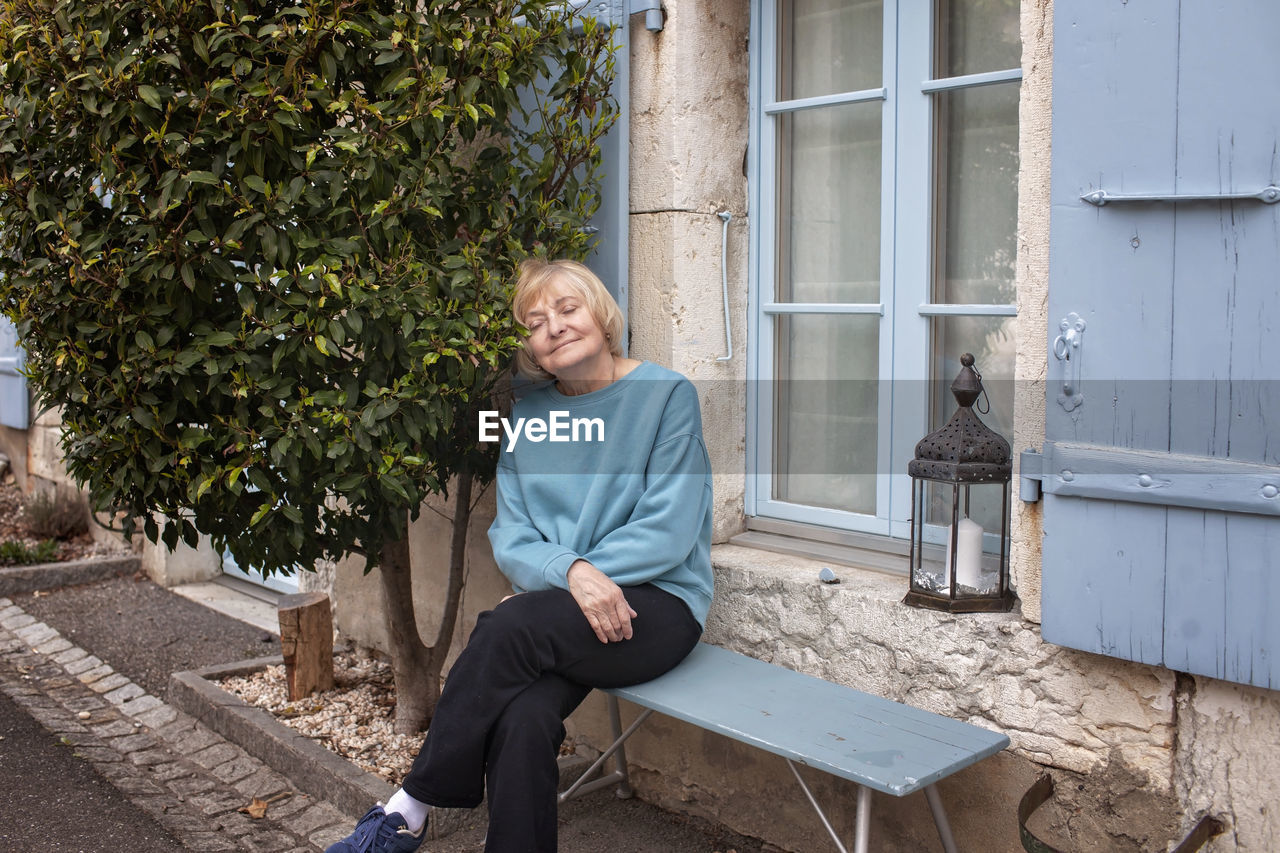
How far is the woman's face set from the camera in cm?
295

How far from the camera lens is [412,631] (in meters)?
3.79

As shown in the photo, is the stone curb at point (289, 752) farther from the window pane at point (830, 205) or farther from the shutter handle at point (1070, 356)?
the shutter handle at point (1070, 356)

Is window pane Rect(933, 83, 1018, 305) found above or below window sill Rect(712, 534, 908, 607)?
above

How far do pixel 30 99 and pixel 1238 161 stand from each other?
2.69 m

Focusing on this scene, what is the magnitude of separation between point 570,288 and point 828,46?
1065 mm

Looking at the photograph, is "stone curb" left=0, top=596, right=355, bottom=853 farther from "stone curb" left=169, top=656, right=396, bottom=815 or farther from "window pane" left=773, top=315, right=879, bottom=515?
"window pane" left=773, top=315, right=879, bottom=515

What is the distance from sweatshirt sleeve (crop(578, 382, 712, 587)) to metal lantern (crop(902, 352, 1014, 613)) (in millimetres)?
544

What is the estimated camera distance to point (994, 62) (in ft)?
9.49

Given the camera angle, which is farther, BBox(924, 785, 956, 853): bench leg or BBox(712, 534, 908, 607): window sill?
BBox(712, 534, 908, 607): window sill

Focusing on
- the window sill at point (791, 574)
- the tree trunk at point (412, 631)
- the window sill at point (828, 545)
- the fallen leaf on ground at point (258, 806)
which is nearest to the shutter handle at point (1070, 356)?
the window sill at point (791, 574)

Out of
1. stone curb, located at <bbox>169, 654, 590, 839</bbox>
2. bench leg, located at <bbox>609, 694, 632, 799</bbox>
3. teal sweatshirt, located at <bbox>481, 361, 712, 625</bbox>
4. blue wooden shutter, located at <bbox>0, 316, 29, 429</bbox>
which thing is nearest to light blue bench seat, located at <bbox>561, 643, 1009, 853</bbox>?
teal sweatshirt, located at <bbox>481, 361, 712, 625</bbox>

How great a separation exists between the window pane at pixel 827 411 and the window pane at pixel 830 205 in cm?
10

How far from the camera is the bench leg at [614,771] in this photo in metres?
3.34

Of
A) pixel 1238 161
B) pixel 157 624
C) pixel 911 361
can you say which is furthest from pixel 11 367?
pixel 1238 161
